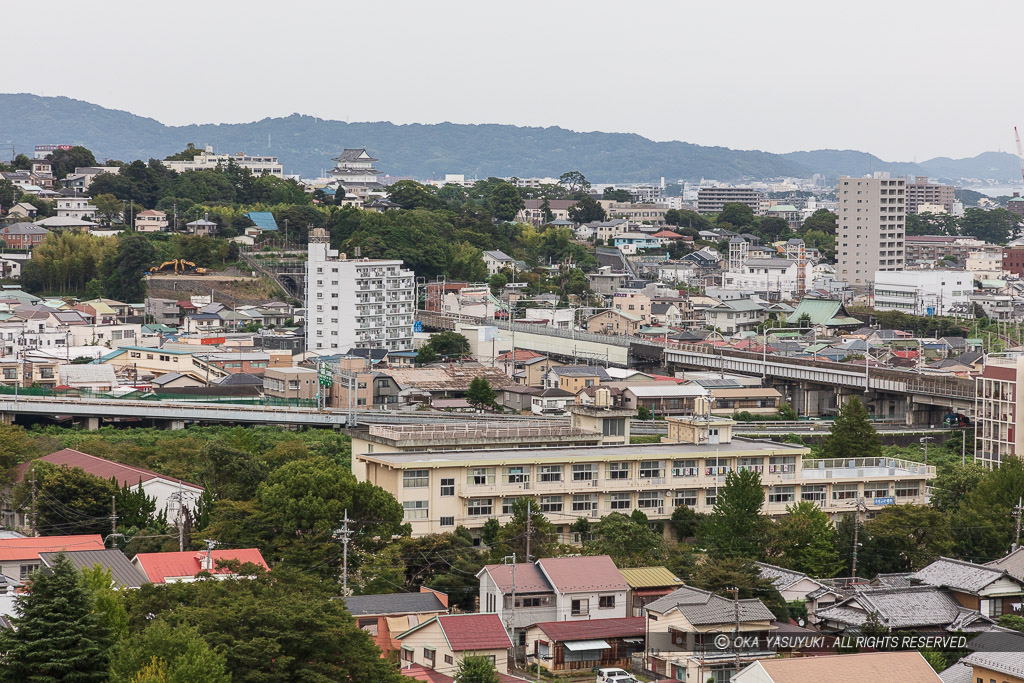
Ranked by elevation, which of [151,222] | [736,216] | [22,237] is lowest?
[22,237]

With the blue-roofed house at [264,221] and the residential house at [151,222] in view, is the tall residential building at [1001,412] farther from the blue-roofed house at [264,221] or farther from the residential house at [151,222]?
the residential house at [151,222]

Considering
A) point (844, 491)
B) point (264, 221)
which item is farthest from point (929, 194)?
point (844, 491)

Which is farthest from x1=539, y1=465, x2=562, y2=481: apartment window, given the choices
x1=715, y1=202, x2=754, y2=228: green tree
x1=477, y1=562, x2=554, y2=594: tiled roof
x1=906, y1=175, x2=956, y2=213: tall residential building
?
x1=906, y1=175, x2=956, y2=213: tall residential building

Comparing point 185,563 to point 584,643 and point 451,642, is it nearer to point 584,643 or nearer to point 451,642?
point 451,642

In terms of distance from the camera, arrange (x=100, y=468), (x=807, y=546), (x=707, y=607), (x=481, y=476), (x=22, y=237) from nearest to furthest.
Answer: (x=707, y=607) < (x=807, y=546) < (x=481, y=476) < (x=100, y=468) < (x=22, y=237)

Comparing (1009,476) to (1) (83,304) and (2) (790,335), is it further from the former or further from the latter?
(1) (83,304)

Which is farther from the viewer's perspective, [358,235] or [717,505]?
[358,235]

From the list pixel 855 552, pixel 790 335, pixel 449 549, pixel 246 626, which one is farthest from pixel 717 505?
pixel 790 335
